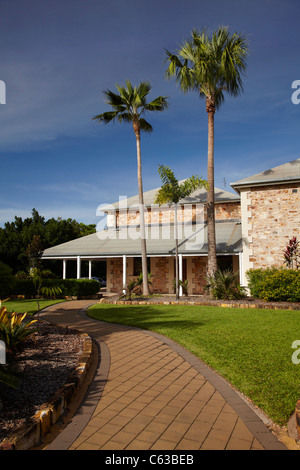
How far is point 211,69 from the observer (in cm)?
1471

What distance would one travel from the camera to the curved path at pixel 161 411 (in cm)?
308

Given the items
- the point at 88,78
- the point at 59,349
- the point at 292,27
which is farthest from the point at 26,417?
the point at 88,78

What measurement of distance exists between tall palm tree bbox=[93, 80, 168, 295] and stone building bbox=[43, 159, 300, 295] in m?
2.48

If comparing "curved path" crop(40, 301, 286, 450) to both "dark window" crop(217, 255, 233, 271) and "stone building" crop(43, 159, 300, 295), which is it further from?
"dark window" crop(217, 255, 233, 271)

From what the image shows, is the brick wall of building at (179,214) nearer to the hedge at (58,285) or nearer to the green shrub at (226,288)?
the hedge at (58,285)

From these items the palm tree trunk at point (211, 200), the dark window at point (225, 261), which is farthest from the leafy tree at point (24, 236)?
the palm tree trunk at point (211, 200)

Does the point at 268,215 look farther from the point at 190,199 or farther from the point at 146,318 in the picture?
the point at 146,318

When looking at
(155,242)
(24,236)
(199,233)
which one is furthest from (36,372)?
(24,236)

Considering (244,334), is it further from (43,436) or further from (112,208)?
(112,208)

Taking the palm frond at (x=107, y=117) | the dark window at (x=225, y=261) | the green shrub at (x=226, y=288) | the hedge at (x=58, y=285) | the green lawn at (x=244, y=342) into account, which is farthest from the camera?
the dark window at (x=225, y=261)

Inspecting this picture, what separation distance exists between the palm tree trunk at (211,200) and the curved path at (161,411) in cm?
919

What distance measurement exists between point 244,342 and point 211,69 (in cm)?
1279

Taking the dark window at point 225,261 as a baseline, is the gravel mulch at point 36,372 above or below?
below

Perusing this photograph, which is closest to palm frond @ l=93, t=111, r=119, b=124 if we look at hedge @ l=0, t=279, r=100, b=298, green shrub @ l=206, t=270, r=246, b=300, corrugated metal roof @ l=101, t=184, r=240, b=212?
corrugated metal roof @ l=101, t=184, r=240, b=212
